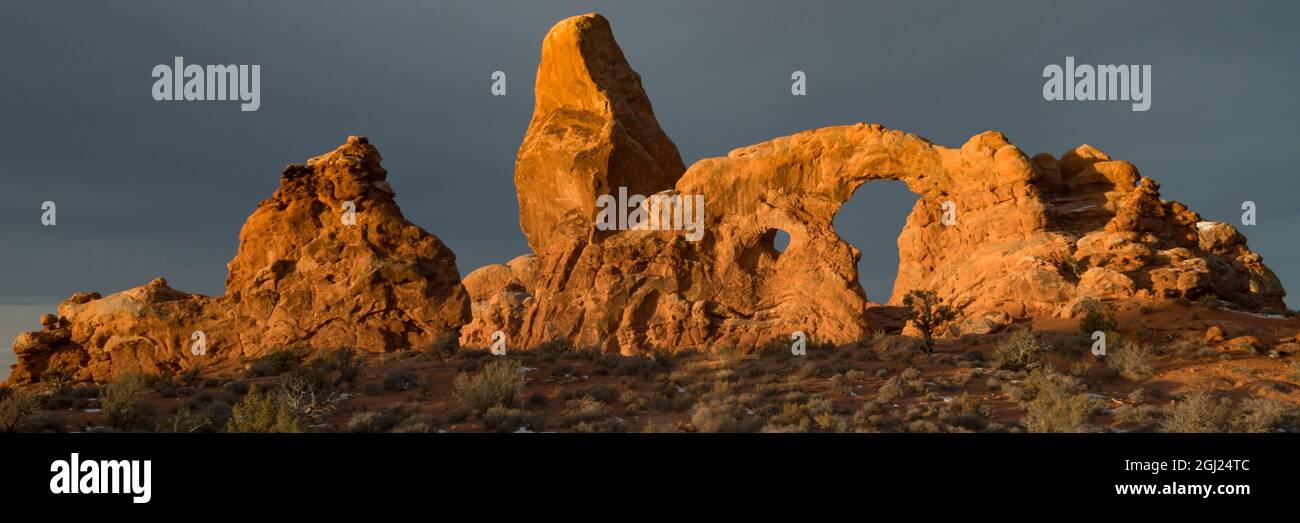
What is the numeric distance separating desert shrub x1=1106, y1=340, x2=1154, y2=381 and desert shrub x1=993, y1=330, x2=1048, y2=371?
1585mm

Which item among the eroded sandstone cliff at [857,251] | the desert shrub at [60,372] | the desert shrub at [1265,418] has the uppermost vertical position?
the eroded sandstone cliff at [857,251]

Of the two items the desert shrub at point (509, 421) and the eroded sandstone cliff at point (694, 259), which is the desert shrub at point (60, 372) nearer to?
the eroded sandstone cliff at point (694, 259)

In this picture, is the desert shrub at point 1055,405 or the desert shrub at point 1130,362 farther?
the desert shrub at point 1130,362

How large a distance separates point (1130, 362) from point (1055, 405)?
263 inches

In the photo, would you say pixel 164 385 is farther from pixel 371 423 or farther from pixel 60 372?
pixel 60 372

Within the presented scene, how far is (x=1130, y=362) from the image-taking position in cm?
1820

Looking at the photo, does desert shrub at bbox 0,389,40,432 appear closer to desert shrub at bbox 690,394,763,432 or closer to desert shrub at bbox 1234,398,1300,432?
desert shrub at bbox 690,394,763,432

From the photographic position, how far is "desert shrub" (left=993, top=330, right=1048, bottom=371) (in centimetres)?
1900

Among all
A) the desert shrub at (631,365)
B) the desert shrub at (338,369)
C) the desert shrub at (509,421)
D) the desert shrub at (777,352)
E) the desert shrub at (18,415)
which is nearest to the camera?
the desert shrub at (18,415)

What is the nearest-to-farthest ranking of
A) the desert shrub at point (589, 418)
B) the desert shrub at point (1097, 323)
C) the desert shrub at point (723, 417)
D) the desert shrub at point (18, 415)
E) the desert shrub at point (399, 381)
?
the desert shrub at point (18, 415) → the desert shrub at point (723, 417) → the desert shrub at point (589, 418) → the desert shrub at point (399, 381) → the desert shrub at point (1097, 323)

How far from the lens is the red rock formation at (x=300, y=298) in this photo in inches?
1325

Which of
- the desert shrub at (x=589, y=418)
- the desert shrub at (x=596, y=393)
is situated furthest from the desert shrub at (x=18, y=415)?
the desert shrub at (x=596, y=393)

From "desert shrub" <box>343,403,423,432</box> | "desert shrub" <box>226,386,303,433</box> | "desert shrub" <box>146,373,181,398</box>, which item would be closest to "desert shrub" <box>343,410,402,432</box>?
"desert shrub" <box>343,403,423,432</box>

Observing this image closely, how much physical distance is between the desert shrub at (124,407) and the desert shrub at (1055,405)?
46.3 ft
